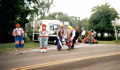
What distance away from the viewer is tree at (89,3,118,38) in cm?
3706

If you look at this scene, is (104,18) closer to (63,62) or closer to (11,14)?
(11,14)

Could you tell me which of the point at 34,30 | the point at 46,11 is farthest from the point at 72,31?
the point at 46,11

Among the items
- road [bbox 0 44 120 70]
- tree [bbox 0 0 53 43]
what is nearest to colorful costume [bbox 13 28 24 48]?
road [bbox 0 44 120 70]

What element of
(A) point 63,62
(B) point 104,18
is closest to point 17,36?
(A) point 63,62

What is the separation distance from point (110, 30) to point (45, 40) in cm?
2974

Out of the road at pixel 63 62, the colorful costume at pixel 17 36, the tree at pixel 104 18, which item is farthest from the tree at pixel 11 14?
the tree at pixel 104 18

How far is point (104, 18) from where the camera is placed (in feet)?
123

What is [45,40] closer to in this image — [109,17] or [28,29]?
[28,29]

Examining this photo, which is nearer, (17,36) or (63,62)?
(63,62)

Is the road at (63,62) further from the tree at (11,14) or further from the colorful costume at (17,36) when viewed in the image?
the tree at (11,14)

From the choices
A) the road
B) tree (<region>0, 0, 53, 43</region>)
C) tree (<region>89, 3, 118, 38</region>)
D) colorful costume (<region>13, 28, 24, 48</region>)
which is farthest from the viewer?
tree (<region>89, 3, 118, 38</region>)

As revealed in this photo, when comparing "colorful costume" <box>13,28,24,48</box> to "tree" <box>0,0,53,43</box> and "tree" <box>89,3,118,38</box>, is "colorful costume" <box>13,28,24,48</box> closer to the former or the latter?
"tree" <box>0,0,53,43</box>

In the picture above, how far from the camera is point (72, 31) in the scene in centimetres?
1216

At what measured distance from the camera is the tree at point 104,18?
122 feet
